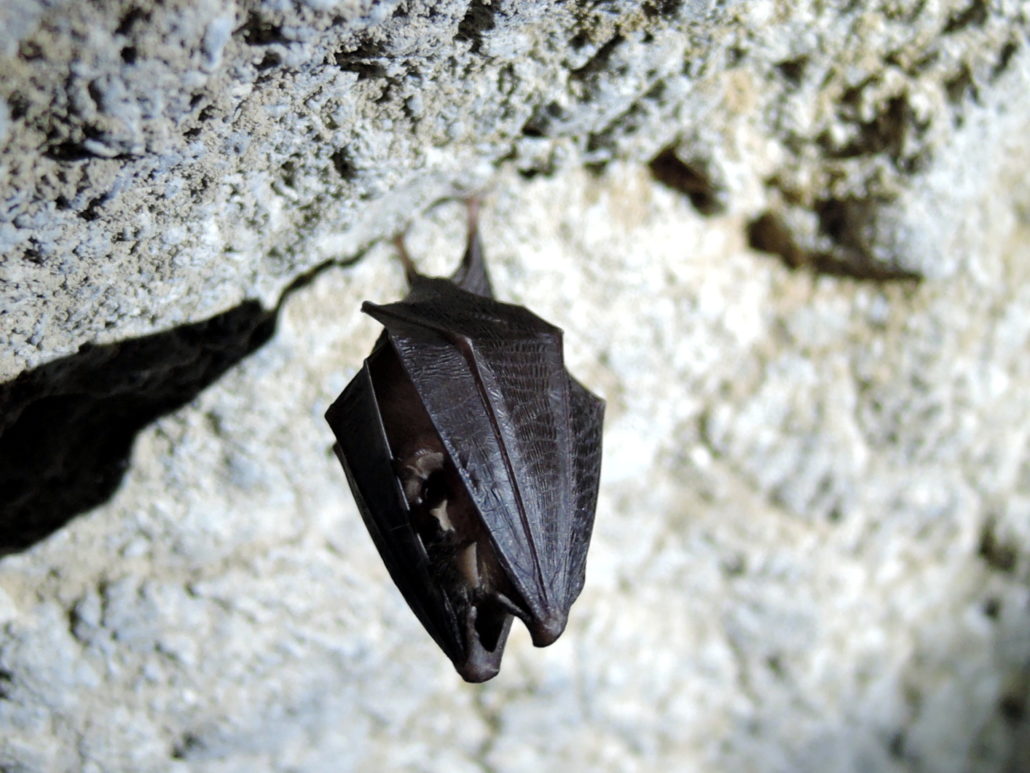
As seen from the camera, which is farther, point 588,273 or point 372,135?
point 588,273

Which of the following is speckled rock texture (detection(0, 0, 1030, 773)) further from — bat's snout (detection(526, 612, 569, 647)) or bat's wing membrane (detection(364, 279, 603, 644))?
bat's snout (detection(526, 612, 569, 647))

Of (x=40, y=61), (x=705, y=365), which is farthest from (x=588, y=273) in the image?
(x=40, y=61)

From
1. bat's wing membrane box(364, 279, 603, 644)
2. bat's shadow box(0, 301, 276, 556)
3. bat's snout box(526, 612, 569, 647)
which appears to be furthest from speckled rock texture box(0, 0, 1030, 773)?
bat's snout box(526, 612, 569, 647)

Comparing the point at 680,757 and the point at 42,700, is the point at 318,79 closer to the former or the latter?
the point at 42,700

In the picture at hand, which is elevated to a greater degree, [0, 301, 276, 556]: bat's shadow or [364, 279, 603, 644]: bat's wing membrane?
[364, 279, 603, 644]: bat's wing membrane

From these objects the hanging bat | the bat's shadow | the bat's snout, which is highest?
the hanging bat

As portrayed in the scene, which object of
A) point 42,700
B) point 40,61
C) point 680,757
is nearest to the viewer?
point 40,61

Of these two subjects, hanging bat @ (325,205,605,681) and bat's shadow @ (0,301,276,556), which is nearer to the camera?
hanging bat @ (325,205,605,681)
